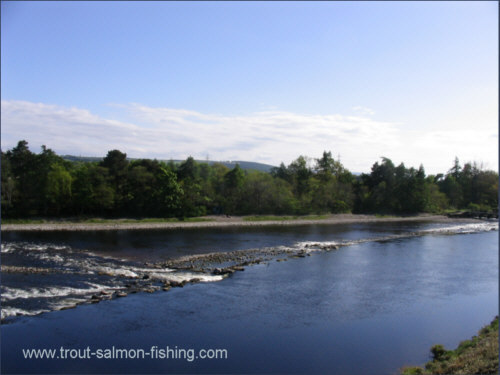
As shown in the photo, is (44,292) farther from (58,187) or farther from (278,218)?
(278,218)

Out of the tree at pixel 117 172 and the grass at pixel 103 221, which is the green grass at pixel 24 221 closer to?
the grass at pixel 103 221

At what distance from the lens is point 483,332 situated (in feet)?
34.1

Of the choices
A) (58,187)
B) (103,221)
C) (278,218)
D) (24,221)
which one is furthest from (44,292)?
(278,218)

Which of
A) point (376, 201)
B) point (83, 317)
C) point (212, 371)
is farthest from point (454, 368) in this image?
point (376, 201)

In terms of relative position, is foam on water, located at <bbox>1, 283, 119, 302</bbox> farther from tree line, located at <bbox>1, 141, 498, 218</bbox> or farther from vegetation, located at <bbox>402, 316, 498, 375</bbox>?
tree line, located at <bbox>1, 141, 498, 218</bbox>

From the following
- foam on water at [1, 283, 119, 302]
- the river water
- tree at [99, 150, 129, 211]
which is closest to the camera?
the river water

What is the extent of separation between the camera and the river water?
918 cm

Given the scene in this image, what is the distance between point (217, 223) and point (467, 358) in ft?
96.4

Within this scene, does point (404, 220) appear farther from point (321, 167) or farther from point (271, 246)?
point (271, 246)

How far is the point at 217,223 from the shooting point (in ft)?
120

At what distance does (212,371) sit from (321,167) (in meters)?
50.6

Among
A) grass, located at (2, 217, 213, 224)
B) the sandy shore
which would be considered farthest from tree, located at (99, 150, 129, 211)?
the sandy shore

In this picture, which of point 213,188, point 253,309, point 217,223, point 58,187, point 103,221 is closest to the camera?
point 253,309

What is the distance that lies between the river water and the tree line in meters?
11.7
